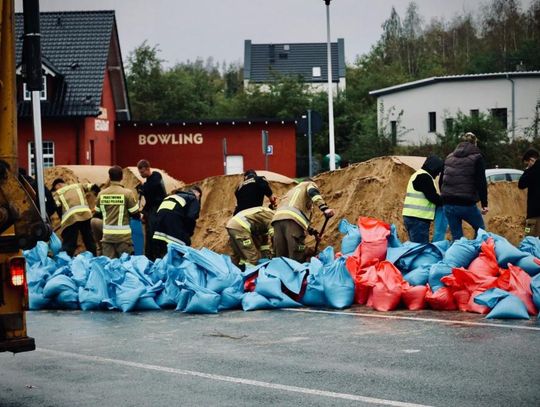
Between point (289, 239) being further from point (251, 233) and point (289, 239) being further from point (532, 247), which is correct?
point (532, 247)

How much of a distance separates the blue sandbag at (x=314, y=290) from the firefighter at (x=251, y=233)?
8.54 ft

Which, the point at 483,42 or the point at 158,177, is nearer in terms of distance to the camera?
the point at 158,177

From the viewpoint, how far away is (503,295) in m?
11.8

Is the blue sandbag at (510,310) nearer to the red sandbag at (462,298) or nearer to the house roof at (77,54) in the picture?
the red sandbag at (462,298)

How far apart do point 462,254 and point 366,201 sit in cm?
635

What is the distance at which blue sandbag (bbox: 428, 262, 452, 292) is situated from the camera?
1282cm

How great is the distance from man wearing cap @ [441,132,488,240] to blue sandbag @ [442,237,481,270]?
2218 millimetres

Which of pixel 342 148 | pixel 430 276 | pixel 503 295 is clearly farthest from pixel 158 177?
pixel 342 148

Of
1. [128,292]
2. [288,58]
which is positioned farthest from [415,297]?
[288,58]

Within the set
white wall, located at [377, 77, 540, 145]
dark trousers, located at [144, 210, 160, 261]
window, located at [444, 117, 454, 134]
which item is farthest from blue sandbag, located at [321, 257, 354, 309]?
white wall, located at [377, 77, 540, 145]

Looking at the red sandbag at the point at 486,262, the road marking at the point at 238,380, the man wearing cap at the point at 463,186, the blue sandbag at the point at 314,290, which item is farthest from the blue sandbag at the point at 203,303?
the man wearing cap at the point at 463,186

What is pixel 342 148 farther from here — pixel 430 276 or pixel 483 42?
pixel 430 276

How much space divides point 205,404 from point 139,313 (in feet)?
19.4

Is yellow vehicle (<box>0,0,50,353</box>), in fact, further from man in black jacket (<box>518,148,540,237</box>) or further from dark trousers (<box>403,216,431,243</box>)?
man in black jacket (<box>518,148,540,237</box>)
